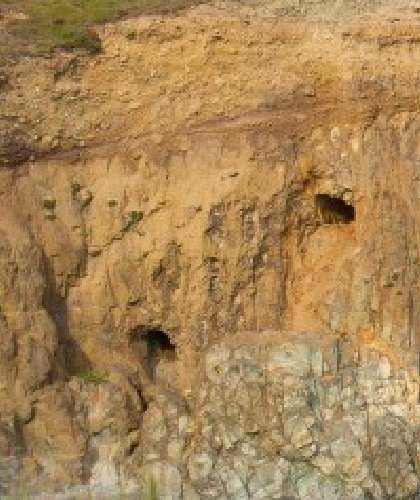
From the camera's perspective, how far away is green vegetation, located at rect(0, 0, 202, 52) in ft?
75.3

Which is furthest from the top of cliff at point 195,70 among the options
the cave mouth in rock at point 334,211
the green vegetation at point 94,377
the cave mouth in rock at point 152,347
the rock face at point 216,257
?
the green vegetation at point 94,377

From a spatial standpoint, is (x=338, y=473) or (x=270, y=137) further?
(x=270, y=137)

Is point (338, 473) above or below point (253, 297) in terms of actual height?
below

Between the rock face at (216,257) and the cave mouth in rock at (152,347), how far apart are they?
0.04 metres

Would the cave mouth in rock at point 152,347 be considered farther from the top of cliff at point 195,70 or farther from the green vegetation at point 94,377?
the top of cliff at point 195,70

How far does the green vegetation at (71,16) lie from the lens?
75.3 ft

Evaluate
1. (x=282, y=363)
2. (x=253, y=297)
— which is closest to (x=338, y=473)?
(x=282, y=363)

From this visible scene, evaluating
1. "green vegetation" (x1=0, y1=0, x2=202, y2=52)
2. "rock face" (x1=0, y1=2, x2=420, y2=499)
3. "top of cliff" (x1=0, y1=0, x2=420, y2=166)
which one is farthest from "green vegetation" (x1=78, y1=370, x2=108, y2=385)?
"green vegetation" (x1=0, y1=0, x2=202, y2=52)

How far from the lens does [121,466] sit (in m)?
21.0

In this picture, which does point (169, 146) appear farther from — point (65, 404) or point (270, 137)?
point (65, 404)

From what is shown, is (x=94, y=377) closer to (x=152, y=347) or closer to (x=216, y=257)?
(x=152, y=347)

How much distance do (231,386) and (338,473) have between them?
7.12 feet

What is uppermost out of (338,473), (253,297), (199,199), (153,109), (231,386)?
(153,109)

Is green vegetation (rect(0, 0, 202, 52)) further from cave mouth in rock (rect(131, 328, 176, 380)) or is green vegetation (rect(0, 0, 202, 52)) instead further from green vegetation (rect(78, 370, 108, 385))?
green vegetation (rect(78, 370, 108, 385))
